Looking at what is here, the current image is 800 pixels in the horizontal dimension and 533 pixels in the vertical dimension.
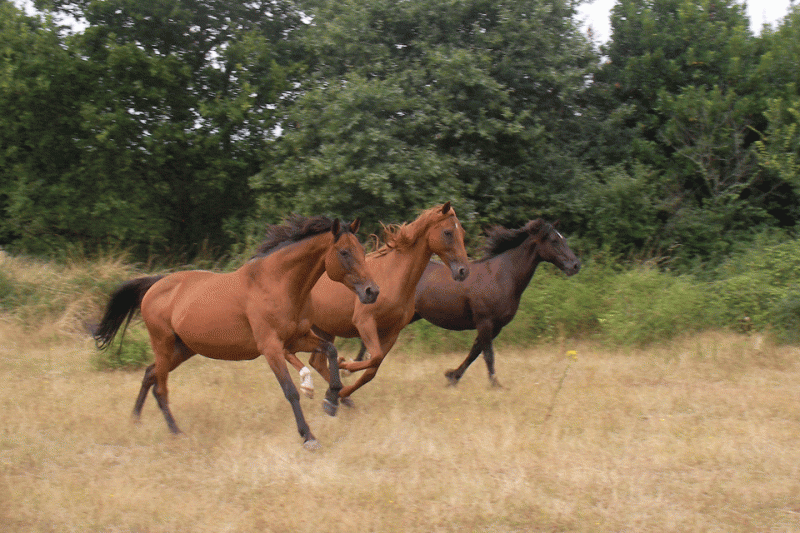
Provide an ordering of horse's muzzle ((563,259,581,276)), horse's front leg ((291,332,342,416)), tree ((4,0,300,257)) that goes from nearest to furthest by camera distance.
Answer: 1. horse's front leg ((291,332,342,416))
2. horse's muzzle ((563,259,581,276))
3. tree ((4,0,300,257))

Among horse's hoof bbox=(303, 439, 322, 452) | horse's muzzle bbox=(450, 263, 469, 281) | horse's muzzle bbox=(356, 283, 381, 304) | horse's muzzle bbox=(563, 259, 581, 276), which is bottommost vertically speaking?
horse's hoof bbox=(303, 439, 322, 452)

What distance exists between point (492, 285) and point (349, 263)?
258 centimetres

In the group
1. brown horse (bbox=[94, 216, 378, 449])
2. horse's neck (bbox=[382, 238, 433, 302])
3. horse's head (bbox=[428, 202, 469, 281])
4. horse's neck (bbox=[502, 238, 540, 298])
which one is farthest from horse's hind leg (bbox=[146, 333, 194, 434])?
horse's neck (bbox=[502, 238, 540, 298])

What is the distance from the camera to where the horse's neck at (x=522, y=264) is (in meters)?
7.83

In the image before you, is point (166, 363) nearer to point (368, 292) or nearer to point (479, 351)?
point (368, 292)

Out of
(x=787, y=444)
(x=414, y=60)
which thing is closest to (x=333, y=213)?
(x=414, y=60)

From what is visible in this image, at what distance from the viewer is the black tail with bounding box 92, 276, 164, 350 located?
6.91 metres

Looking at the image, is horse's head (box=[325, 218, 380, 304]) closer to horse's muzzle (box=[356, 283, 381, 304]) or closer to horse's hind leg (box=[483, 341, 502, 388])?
horse's muzzle (box=[356, 283, 381, 304])

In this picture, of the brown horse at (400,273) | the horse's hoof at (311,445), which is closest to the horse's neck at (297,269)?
the brown horse at (400,273)

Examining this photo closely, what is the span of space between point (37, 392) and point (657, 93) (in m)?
12.3

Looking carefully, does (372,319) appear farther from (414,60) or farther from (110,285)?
(414,60)

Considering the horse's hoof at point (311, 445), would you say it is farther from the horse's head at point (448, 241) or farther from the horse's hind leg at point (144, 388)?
the horse's head at point (448, 241)

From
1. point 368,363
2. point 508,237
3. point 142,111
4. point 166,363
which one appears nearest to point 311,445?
point 368,363

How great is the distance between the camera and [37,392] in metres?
7.70
